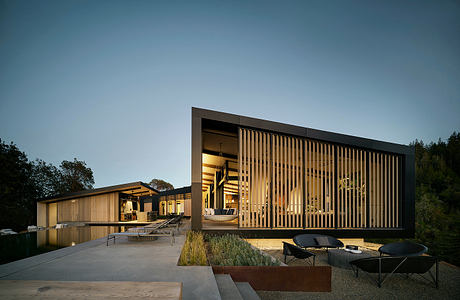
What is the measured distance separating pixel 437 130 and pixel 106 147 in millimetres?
60957

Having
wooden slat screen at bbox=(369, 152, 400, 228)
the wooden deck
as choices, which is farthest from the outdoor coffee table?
the wooden deck

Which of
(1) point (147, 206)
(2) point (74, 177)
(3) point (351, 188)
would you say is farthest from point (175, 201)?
(3) point (351, 188)

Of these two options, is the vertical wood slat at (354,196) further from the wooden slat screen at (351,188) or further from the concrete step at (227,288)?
the concrete step at (227,288)

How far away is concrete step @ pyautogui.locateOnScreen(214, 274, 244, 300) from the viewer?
11.8 feet

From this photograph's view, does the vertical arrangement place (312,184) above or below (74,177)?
above

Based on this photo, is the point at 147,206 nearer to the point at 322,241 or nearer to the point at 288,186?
the point at 288,186

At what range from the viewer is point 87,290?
2084mm

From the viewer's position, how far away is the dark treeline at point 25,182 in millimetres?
A: 21844

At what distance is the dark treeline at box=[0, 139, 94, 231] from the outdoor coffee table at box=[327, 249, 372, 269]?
1910 cm

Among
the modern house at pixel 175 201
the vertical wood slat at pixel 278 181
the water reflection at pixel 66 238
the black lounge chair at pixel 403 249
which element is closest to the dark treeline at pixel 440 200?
the black lounge chair at pixel 403 249

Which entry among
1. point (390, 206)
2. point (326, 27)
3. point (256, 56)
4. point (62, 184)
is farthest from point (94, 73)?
point (62, 184)

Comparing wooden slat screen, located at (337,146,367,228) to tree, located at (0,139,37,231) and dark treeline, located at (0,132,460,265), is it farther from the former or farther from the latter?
tree, located at (0,139,37,231)

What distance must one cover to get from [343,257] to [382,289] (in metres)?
1.21

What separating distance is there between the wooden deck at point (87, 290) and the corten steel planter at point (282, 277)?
106 inches
